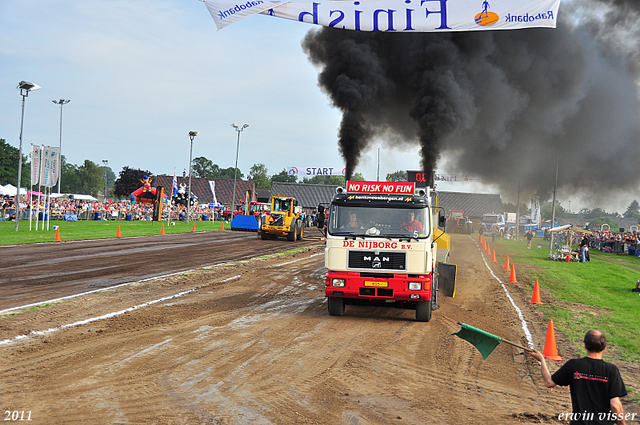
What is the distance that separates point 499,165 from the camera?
30516 millimetres

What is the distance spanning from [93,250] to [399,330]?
1622 cm

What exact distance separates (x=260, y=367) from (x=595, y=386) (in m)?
4.06

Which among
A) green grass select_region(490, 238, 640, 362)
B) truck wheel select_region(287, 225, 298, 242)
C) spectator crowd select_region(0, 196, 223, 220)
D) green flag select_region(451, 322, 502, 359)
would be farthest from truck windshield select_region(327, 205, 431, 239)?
spectator crowd select_region(0, 196, 223, 220)

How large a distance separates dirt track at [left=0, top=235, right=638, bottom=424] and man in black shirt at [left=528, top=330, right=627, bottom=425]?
1652 millimetres

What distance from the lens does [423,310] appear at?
998cm

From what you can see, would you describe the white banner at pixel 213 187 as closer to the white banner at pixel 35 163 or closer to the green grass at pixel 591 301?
the white banner at pixel 35 163

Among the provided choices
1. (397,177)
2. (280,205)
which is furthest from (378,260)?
(397,177)

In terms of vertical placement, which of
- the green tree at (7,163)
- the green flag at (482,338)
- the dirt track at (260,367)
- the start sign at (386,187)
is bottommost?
the dirt track at (260,367)

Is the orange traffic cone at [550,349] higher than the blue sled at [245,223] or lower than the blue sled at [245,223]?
lower

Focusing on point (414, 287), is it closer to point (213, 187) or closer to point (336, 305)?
point (336, 305)

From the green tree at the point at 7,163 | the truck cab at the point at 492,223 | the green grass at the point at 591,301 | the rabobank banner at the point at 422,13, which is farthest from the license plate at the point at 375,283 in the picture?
the green tree at the point at 7,163

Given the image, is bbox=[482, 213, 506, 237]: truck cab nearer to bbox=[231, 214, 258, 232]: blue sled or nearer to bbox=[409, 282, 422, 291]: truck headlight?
bbox=[231, 214, 258, 232]: blue sled

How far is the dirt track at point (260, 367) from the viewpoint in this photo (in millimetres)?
5125

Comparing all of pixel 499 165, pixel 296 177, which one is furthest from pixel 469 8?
pixel 296 177
